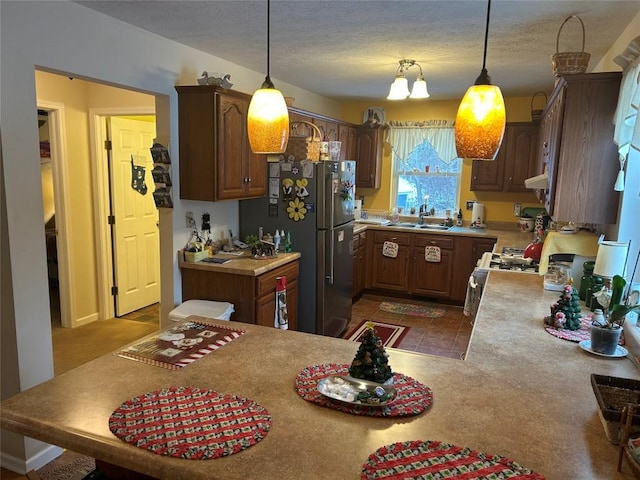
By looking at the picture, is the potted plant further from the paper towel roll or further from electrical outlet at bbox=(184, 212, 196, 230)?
the paper towel roll

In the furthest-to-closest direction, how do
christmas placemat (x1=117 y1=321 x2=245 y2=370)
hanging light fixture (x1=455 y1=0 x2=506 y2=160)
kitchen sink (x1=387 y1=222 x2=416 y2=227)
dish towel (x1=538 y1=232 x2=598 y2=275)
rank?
1. kitchen sink (x1=387 y1=222 x2=416 y2=227)
2. dish towel (x1=538 y1=232 x2=598 y2=275)
3. christmas placemat (x1=117 y1=321 x2=245 y2=370)
4. hanging light fixture (x1=455 y1=0 x2=506 y2=160)

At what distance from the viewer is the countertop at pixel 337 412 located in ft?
3.90

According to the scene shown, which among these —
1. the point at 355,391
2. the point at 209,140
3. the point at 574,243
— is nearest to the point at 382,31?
the point at 209,140

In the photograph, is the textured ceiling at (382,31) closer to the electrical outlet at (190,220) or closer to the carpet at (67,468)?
the electrical outlet at (190,220)

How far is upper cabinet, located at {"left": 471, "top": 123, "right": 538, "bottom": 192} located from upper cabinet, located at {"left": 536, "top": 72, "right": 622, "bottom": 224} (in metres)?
2.72

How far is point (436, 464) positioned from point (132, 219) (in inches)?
169

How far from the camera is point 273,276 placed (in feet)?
11.8

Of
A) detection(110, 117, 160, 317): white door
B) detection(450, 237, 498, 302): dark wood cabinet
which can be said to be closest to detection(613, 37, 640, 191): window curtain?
detection(450, 237, 498, 302): dark wood cabinet

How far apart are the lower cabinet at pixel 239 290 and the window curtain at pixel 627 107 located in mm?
2314

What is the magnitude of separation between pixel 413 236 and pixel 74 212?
11.8 ft

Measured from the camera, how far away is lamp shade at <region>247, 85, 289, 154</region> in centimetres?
183

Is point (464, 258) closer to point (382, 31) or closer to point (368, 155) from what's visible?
point (368, 155)

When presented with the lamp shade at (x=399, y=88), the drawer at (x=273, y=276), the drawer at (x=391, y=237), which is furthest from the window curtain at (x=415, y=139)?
the drawer at (x=273, y=276)

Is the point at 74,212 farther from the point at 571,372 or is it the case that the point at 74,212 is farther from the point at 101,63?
the point at 571,372
